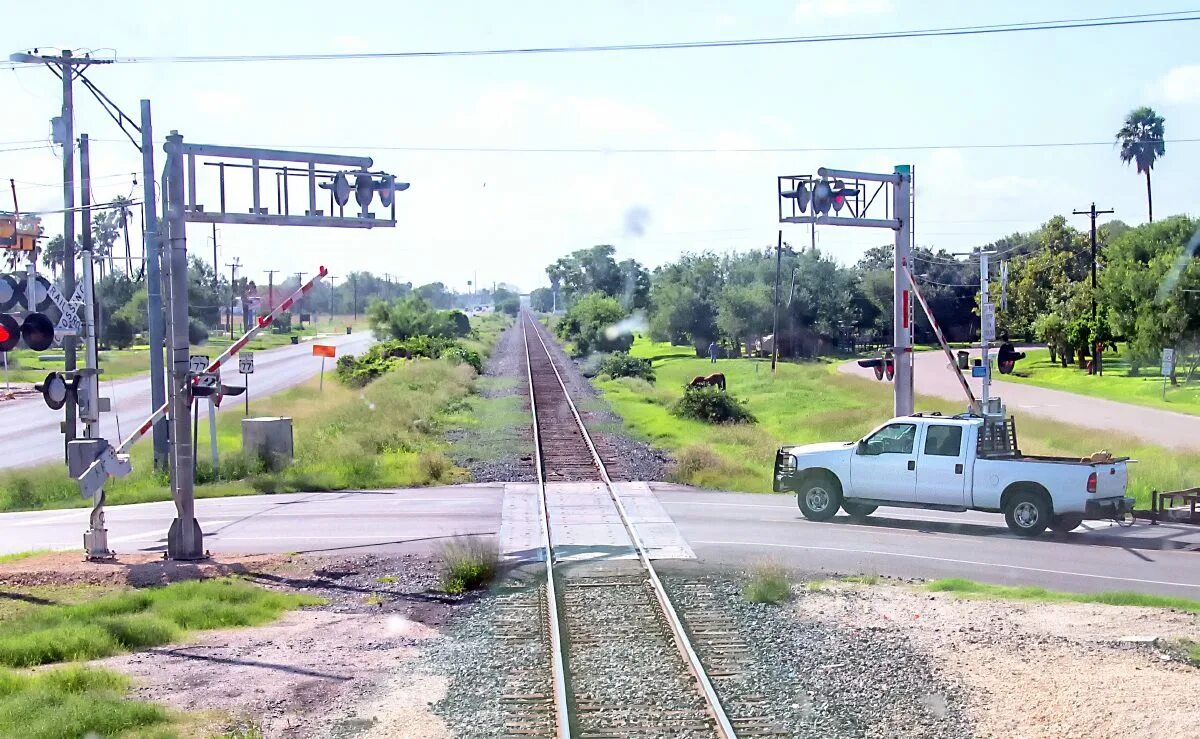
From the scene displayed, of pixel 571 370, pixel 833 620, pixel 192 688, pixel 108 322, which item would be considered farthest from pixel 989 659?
pixel 108 322

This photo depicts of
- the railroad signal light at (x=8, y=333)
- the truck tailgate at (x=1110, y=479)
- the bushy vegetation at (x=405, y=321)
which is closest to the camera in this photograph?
the railroad signal light at (x=8, y=333)

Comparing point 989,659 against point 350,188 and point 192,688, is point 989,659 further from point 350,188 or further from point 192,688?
point 350,188

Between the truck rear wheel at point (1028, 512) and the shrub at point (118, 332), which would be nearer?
the truck rear wheel at point (1028, 512)

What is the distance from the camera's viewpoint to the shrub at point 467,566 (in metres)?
14.5

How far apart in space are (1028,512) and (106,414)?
40.7 m

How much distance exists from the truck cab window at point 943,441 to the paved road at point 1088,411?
1526 centimetres

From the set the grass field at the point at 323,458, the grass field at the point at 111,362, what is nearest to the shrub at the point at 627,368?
the grass field at the point at 323,458

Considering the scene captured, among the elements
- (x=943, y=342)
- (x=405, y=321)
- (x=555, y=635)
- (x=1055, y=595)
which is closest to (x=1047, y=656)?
(x=1055, y=595)

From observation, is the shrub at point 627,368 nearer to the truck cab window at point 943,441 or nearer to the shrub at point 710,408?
the shrub at point 710,408

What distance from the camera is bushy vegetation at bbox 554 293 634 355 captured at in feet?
293

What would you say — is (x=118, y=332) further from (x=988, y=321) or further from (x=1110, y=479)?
(x=1110, y=479)

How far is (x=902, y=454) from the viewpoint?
1877cm

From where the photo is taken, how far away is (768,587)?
1329 centimetres

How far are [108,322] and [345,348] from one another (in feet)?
85.8
